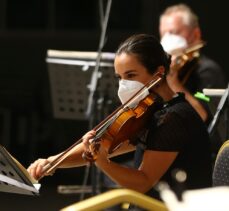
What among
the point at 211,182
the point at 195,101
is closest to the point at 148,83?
the point at 211,182

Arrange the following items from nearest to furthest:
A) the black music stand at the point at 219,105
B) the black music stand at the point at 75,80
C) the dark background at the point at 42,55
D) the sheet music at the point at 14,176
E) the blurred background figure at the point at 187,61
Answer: the sheet music at the point at 14,176
the black music stand at the point at 219,105
the blurred background figure at the point at 187,61
the black music stand at the point at 75,80
the dark background at the point at 42,55

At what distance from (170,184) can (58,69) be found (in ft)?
6.71

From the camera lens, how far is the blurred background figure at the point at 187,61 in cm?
418

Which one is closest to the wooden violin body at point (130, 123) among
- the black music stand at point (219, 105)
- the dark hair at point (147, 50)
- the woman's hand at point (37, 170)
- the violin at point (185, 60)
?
the dark hair at point (147, 50)

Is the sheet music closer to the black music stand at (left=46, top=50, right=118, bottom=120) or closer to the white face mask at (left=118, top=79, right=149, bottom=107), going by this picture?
the white face mask at (left=118, top=79, right=149, bottom=107)

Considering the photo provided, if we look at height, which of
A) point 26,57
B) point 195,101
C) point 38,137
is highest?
point 195,101

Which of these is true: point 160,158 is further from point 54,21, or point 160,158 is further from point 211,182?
point 54,21

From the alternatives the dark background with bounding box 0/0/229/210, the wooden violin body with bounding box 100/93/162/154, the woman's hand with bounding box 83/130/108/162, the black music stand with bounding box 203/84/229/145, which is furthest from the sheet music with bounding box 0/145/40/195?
the dark background with bounding box 0/0/229/210

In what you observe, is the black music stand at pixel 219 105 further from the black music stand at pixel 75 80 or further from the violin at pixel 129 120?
the black music stand at pixel 75 80

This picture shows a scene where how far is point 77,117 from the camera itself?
14.7 ft

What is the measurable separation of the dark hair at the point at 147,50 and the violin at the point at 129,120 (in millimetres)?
38

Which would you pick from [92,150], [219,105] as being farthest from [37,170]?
[219,105]

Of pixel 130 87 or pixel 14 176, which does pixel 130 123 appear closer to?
pixel 130 87

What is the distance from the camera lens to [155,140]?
8.01 feet
